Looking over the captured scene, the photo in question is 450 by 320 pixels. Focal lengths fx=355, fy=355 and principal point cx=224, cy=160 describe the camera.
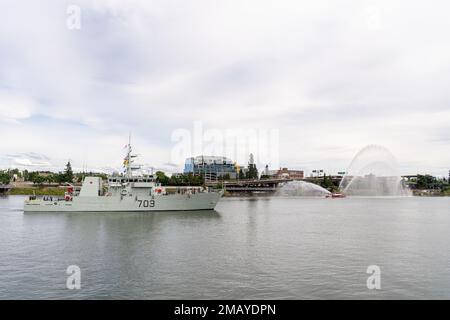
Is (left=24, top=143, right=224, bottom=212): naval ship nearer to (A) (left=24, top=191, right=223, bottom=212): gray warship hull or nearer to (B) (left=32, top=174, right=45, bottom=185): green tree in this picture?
(A) (left=24, top=191, right=223, bottom=212): gray warship hull

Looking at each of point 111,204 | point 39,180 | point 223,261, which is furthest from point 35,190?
point 223,261

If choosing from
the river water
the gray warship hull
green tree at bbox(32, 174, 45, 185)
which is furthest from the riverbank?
the river water

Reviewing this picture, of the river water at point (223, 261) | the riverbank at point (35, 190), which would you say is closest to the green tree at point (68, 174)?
the riverbank at point (35, 190)

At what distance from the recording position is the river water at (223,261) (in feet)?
67.4

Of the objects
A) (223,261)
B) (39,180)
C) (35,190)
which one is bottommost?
(223,261)

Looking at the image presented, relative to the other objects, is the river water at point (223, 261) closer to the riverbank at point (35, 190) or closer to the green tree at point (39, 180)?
the riverbank at point (35, 190)

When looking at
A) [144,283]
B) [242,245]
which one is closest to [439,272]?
[242,245]

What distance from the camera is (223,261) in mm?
27594

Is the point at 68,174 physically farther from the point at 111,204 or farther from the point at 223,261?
the point at 223,261

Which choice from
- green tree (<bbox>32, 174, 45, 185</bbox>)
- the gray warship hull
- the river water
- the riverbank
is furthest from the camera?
green tree (<bbox>32, 174, 45, 185</bbox>)

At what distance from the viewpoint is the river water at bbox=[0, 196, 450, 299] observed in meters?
20.5

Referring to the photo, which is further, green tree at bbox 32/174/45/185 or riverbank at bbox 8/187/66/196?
green tree at bbox 32/174/45/185

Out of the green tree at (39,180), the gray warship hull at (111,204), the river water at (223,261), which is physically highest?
the green tree at (39,180)

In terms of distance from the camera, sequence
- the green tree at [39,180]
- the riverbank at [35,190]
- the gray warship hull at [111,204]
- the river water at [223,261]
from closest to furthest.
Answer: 1. the river water at [223,261]
2. the gray warship hull at [111,204]
3. the riverbank at [35,190]
4. the green tree at [39,180]
